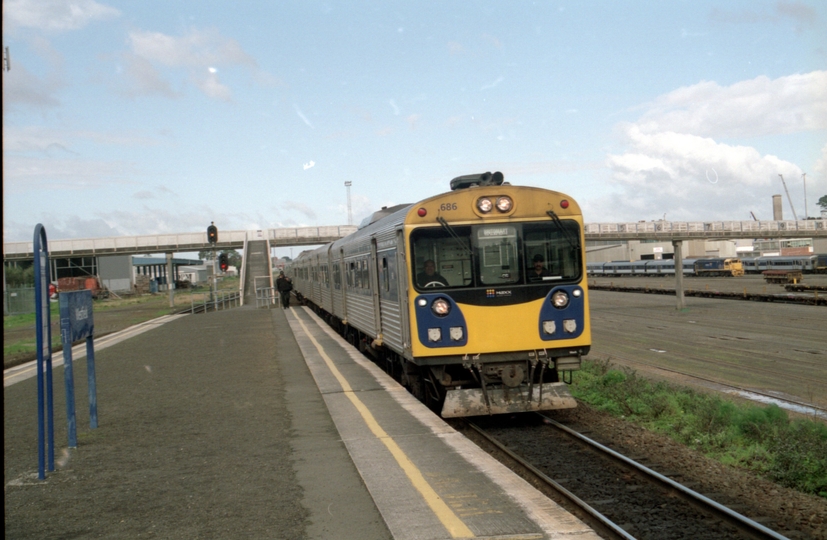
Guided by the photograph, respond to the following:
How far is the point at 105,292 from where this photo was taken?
2761 inches

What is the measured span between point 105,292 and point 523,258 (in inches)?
2683

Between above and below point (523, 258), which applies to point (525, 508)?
below

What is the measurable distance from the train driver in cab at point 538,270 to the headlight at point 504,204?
0.71 m

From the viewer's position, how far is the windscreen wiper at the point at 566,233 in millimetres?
9273

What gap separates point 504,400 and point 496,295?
1302 mm

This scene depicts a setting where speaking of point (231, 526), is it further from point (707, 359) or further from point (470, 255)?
point (707, 359)

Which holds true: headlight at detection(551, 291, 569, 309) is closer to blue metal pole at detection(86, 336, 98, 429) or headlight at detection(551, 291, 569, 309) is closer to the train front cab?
the train front cab

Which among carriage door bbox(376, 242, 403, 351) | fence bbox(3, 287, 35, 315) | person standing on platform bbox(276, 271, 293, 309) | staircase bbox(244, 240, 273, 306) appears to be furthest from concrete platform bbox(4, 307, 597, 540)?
staircase bbox(244, 240, 273, 306)

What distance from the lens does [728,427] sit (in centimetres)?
933

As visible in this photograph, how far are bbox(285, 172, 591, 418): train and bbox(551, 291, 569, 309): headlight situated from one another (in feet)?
0.04

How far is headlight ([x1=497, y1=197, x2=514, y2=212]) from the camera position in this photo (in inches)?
362

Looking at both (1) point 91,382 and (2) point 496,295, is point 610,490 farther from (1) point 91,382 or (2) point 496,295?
(1) point 91,382

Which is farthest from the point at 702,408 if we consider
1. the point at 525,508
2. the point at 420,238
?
the point at 525,508

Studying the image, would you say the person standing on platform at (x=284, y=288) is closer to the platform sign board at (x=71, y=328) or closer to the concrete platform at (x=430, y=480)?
the concrete platform at (x=430, y=480)
